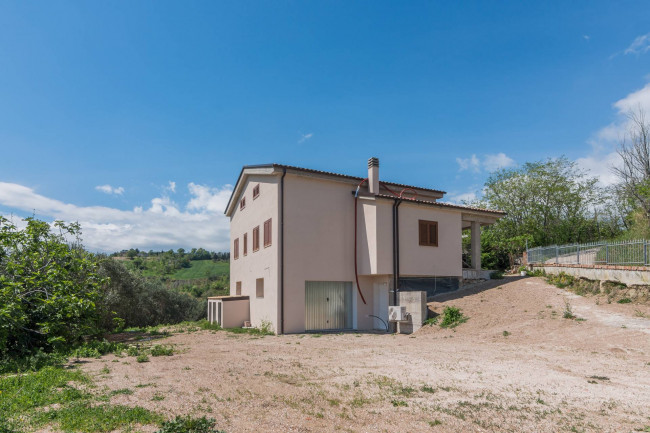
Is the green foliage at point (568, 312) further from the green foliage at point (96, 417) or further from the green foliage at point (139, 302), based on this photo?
the green foliage at point (139, 302)

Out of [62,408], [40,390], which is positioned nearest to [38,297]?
[40,390]

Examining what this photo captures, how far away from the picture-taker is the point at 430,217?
19500 millimetres

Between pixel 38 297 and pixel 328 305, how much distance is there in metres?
10.6

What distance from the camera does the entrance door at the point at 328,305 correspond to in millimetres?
18391

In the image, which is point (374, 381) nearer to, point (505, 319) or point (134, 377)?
point (134, 377)

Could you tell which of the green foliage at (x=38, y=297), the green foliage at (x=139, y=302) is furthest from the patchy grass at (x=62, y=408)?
the green foliage at (x=139, y=302)

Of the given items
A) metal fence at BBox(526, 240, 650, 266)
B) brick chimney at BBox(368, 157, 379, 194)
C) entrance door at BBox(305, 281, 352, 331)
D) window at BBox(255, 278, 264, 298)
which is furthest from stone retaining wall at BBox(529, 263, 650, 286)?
window at BBox(255, 278, 264, 298)

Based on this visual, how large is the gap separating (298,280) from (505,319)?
7818 mm

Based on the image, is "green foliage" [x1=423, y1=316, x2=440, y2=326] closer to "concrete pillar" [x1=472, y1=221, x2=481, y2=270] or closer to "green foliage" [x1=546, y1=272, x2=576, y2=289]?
"green foliage" [x1=546, y1=272, x2=576, y2=289]

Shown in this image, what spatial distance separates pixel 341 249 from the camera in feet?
62.3

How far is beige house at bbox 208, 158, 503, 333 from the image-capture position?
17.9 meters

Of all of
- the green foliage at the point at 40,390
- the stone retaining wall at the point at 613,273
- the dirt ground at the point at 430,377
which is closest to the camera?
the dirt ground at the point at 430,377

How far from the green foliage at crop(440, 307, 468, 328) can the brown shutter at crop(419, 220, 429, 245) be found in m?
3.66

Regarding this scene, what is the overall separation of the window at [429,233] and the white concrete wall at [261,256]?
6.31 metres
